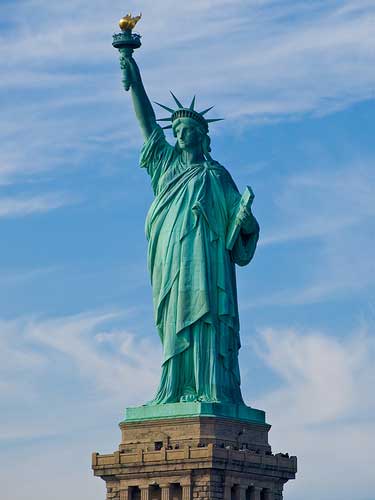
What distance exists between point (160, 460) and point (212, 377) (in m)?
2.55

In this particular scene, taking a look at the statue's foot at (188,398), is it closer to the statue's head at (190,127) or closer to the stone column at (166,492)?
the stone column at (166,492)

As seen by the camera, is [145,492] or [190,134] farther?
[190,134]

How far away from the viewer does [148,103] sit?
56188mm

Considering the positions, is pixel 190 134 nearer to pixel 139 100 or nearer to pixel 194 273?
pixel 139 100

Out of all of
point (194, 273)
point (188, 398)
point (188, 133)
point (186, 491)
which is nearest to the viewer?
point (186, 491)

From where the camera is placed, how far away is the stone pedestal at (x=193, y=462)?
52219 mm

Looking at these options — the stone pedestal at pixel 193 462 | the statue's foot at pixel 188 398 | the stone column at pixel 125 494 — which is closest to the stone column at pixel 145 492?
the stone pedestal at pixel 193 462

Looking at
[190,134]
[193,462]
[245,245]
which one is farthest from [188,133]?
[193,462]

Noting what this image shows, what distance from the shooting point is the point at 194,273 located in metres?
54.2

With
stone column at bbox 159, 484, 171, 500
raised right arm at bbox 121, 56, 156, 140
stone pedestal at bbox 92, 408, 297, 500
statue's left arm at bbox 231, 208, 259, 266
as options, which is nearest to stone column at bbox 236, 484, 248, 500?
stone pedestal at bbox 92, 408, 297, 500

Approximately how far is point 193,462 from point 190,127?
9112 mm

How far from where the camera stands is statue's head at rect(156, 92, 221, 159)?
182 ft

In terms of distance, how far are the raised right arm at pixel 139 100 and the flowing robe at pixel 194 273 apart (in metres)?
0.33

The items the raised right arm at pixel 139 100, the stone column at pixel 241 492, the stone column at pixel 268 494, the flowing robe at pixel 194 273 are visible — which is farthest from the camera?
the raised right arm at pixel 139 100
